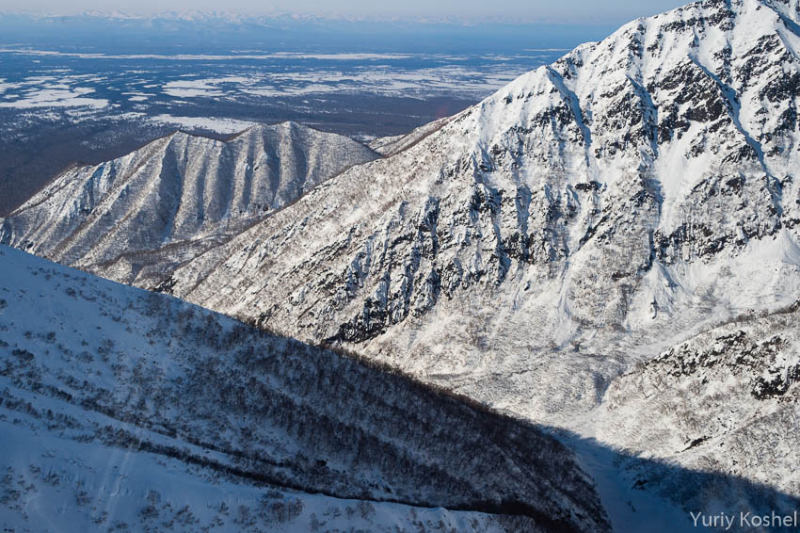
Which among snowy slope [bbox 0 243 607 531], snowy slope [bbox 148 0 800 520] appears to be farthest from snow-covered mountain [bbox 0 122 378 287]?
snowy slope [bbox 0 243 607 531]

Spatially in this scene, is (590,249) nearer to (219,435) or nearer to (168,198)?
(219,435)

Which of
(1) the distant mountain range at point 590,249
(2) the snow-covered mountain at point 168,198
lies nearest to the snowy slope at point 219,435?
(1) the distant mountain range at point 590,249

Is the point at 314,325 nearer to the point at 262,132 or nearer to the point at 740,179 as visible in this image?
the point at 740,179

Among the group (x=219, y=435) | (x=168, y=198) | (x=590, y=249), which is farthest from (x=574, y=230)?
(x=168, y=198)

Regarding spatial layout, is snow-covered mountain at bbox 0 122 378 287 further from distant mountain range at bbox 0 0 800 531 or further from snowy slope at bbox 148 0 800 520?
snowy slope at bbox 148 0 800 520

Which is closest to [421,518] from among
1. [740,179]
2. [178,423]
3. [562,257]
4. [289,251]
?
[178,423]
